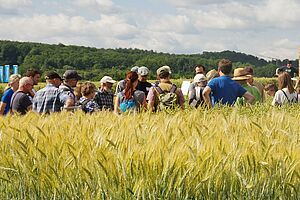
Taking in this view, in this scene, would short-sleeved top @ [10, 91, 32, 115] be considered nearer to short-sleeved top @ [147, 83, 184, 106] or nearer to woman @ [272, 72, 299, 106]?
short-sleeved top @ [147, 83, 184, 106]

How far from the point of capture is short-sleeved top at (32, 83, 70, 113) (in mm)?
8164

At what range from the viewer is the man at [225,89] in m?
8.63

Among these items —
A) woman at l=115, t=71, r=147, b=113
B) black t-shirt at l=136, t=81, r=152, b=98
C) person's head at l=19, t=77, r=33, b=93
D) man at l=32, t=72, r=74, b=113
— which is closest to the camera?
man at l=32, t=72, r=74, b=113

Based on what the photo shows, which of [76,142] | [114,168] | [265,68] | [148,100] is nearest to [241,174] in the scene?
[114,168]

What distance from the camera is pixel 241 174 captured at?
11.1ft

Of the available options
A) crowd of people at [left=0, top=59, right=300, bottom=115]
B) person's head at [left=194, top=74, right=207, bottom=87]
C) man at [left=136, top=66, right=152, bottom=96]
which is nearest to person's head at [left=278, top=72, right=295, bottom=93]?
crowd of people at [left=0, top=59, right=300, bottom=115]

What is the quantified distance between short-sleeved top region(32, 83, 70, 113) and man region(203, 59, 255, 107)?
197cm

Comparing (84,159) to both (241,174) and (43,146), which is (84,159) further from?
(241,174)

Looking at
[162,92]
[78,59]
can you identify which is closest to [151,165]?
[162,92]

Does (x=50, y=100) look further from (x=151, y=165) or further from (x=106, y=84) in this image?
(x=151, y=165)

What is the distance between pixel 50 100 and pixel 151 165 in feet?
16.6

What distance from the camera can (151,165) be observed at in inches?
131

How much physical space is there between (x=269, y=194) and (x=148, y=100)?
5149 mm

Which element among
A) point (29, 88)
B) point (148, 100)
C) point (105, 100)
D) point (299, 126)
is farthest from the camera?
point (105, 100)
